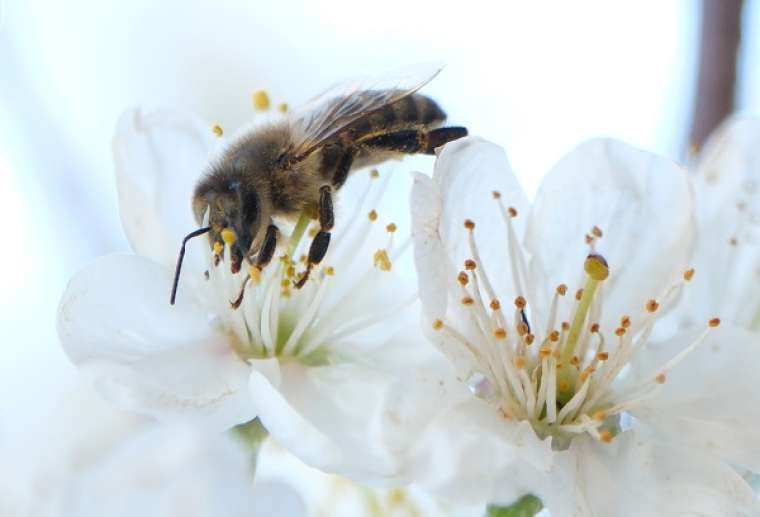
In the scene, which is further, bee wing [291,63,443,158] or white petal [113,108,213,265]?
white petal [113,108,213,265]

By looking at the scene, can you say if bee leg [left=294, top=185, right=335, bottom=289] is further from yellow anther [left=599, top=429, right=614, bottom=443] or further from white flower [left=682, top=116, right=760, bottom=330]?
white flower [left=682, top=116, right=760, bottom=330]

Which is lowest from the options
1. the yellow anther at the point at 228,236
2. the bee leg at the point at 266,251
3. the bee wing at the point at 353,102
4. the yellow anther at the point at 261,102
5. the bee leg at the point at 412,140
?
the bee leg at the point at 266,251

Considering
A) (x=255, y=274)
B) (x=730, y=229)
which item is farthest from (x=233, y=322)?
(x=730, y=229)

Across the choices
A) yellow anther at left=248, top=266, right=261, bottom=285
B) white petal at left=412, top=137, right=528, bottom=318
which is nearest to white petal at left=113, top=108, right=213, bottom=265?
yellow anther at left=248, top=266, right=261, bottom=285

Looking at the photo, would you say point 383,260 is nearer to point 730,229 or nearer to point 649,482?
point 649,482

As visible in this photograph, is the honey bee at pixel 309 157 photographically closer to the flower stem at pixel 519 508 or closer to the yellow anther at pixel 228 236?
the yellow anther at pixel 228 236

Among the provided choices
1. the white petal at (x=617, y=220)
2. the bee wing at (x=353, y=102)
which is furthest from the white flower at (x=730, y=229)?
the bee wing at (x=353, y=102)

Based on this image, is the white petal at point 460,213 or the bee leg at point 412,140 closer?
the white petal at point 460,213
